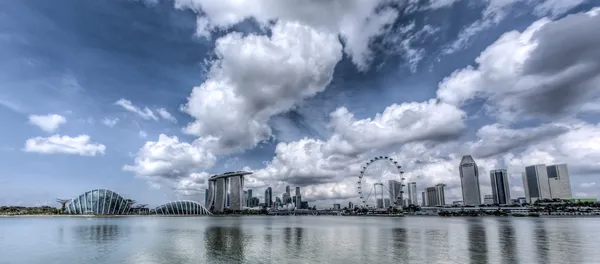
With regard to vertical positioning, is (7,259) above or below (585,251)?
above

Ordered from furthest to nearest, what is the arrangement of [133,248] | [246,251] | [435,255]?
1. [133,248]
2. [246,251]
3. [435,255]

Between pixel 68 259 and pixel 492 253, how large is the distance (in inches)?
2050

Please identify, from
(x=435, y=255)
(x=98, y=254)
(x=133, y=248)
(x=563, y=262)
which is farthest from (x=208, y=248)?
(x=563, y=262)

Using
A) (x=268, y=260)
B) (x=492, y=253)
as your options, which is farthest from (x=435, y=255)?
(x=268, y=260)

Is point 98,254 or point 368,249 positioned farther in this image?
point 368,249

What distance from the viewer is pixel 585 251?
4716 cm

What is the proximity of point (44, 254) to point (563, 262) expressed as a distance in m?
62.1

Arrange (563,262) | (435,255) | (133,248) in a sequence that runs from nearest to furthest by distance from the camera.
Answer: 1. (563,262)
2. (435,255)
3. (133,248)

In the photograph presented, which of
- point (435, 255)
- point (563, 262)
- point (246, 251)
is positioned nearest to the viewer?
point (563, 262)

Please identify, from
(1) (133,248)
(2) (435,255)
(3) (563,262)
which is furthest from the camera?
(1) (133,248)

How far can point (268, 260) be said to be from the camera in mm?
39656

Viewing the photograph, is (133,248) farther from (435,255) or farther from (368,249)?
(435,255)

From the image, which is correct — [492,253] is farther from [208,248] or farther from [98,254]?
[98,254]

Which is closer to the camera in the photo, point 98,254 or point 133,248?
point 98,254
